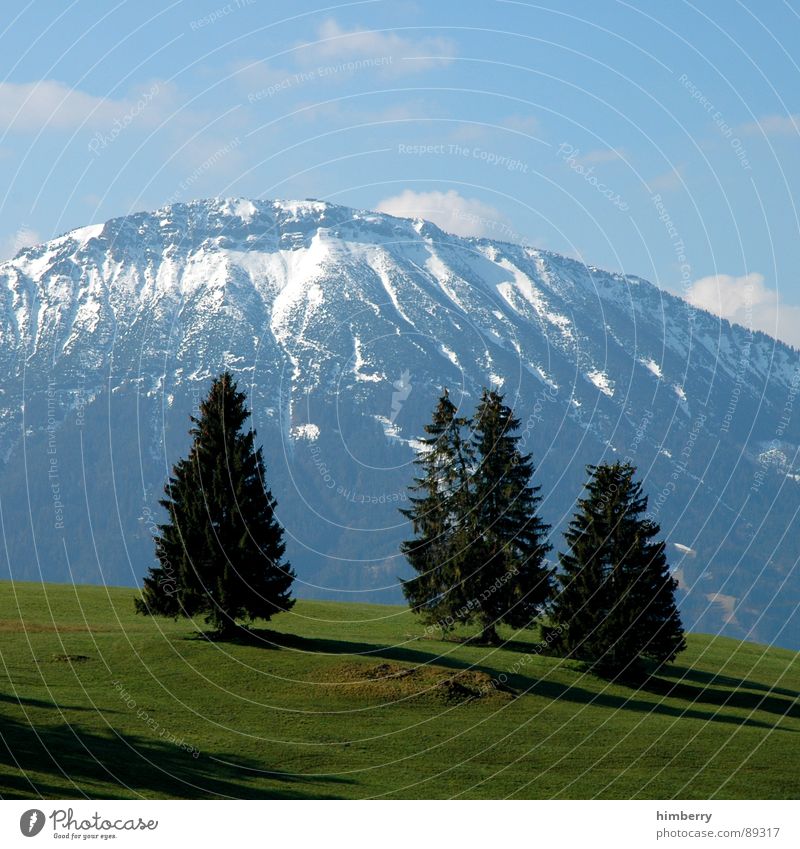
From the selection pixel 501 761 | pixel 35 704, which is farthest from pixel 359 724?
pixel 35 704

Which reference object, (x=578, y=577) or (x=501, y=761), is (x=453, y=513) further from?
(x=501, y=761)

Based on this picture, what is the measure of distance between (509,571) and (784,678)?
20731 mm

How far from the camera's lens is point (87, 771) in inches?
1526

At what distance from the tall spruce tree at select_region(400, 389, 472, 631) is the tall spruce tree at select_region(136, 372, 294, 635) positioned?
1102 cm

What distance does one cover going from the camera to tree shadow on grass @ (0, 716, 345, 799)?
Answer: 120 ft

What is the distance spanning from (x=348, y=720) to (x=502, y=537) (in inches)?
925

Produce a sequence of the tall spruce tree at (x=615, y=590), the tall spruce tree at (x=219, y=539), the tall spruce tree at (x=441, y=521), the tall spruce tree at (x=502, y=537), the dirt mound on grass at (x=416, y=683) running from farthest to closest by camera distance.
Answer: the tall spruce tree at (x=441, y=521) → the tall spruce tree at (x=502, y=537) → the tall spruce tree at (x=615, y=590) → the tall spruce tree at (x=219, y=539) → the dirt mound on grass at (x=416, y=683)

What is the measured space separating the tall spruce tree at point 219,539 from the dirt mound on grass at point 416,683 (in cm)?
664

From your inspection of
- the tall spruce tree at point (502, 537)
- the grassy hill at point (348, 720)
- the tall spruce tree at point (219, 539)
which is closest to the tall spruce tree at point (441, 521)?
the tall spruce tree at point (502, 537)

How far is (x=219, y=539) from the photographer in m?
61.3

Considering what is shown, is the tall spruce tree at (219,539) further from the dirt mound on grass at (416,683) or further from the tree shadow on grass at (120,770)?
the tree shadow on grass at (120,770)

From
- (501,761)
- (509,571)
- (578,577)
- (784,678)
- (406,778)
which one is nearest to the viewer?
(406,778)

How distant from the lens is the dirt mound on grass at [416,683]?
54844 millimetres

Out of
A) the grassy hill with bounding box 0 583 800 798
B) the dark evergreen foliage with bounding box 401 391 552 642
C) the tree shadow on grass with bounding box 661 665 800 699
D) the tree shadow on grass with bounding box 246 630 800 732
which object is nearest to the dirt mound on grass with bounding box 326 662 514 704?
the grassy hill with bounding box 0 583 800 798
